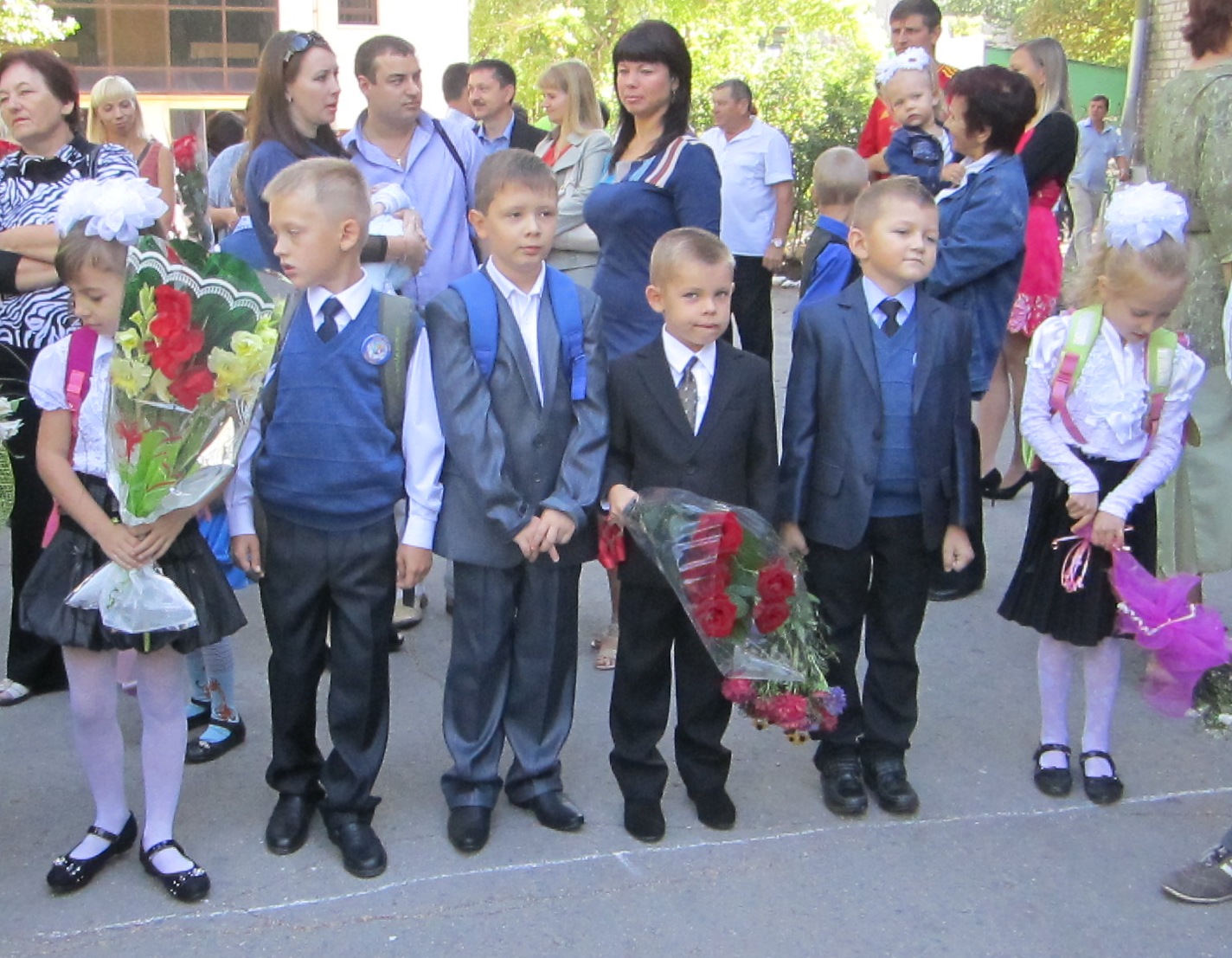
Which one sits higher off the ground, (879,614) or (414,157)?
(414,157)

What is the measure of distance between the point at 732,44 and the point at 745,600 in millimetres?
22576

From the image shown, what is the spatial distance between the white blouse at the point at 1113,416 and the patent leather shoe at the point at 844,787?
3.09ft

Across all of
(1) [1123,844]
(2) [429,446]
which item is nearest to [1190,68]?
(1) [1123,844]

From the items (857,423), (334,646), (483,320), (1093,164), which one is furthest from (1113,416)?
(1093,164)

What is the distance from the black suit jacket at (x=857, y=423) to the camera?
3496mm

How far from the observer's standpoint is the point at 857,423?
3.50 metres

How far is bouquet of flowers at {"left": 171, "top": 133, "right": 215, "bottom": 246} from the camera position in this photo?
6.45 metres

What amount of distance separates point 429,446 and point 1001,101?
2911 millimetres

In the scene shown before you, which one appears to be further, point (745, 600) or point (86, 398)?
point (745, 600)

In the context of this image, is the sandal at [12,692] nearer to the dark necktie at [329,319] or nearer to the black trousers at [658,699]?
the dark necktie at [329,319]

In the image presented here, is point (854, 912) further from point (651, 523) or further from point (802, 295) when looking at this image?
point (802, 295)

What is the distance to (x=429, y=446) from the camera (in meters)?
3.34

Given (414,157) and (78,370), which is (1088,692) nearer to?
(414,157)

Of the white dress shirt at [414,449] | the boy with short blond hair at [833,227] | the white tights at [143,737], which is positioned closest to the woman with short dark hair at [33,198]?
the white tights at [143,737]
